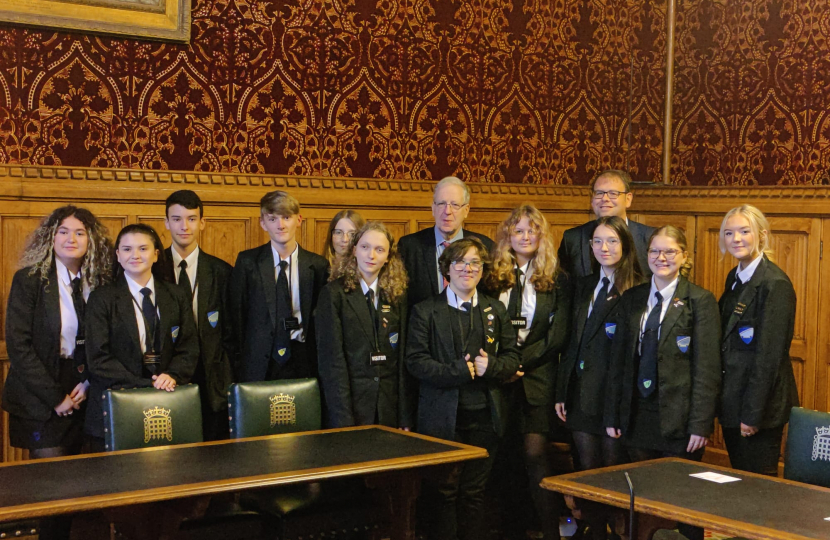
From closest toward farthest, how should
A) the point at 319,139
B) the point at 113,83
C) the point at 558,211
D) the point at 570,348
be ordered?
the point at 570,348, the point at 113,83, the point at 319,139, the point at 558,211

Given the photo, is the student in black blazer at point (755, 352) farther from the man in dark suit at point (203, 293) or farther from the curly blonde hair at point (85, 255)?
the curly blonde hair at point (85, 255)

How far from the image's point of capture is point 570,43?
6672 millimetres

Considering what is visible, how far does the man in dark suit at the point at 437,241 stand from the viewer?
16.1 ft

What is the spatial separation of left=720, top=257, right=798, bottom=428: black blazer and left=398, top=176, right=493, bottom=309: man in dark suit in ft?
4.25

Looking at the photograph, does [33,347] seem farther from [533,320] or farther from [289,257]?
[533,320]

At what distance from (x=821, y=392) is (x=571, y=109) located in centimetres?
251

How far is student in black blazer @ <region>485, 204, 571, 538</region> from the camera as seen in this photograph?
4668 mm

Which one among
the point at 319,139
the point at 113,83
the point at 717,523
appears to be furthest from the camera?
the point at 319,139

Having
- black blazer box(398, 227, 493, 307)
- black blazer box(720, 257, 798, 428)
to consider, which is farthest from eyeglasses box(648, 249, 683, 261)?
black blazer box(398, 227, 493, 307)

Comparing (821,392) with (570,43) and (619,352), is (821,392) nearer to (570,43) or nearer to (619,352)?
(619,352)

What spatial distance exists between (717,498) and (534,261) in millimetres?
1955

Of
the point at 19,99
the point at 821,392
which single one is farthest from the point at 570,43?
the point at 19,99

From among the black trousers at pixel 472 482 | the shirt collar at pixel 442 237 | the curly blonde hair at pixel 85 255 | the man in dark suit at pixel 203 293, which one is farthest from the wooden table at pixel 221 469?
the shirt collar at pixel 442 237

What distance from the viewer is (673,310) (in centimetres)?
421
